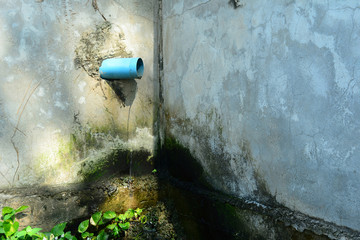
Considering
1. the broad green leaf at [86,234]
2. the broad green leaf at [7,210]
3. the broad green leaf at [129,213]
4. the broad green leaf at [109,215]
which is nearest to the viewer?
the broad green leaf at [7,210]

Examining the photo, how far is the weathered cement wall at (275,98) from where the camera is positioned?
124 cm

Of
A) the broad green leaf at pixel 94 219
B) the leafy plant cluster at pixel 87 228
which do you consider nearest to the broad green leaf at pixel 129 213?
the leafy plant cluster at pixel 87 228

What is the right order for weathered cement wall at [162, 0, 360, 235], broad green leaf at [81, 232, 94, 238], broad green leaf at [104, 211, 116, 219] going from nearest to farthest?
weathered cement wall at [162, 0, 360, 235] < broad green leaf at [81, 232, 94, 238] < broad green leaf at [104, 211, 116, 219]

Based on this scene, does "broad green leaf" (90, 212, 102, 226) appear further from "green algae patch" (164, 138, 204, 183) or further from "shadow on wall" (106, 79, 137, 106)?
"shadow on wall" (106, 79, 137, 106)

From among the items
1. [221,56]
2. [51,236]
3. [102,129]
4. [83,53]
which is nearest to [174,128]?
[102,129]

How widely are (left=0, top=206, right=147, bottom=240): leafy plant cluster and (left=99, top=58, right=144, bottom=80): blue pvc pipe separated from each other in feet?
3.27

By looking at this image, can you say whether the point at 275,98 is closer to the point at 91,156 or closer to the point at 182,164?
the point at 182,164

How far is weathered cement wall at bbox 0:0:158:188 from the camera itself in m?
1.81

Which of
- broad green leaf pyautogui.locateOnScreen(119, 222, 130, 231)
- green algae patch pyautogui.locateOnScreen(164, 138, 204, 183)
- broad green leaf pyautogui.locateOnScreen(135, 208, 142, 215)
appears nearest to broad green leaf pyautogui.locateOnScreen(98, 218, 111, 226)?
broad green leaf pyautogui.locateOnScreen(119, 222, 130, 231)

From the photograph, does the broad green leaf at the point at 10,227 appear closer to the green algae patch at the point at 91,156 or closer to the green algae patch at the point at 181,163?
the green algae patch at the point at 91,156

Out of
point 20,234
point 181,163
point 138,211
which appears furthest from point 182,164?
point 20,234

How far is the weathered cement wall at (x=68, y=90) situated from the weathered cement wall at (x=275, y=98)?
0.35 m

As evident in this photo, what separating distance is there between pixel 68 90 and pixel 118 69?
386mm

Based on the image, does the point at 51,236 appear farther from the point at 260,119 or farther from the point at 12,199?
the point at 260,119
